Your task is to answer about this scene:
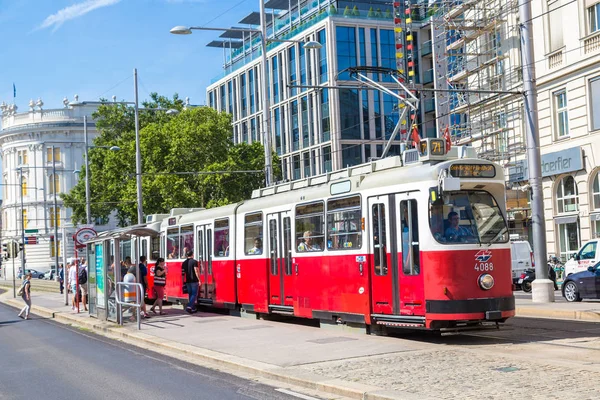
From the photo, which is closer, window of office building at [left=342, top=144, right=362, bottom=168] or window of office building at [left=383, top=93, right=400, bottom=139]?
window of office building at [left=342, top=144, right=362, bottom=168]

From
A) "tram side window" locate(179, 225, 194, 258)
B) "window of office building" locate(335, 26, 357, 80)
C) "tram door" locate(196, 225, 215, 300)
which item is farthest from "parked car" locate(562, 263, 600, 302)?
"window of office building" locate(335, 26, 357, 80)

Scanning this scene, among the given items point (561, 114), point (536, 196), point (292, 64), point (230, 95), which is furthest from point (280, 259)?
point (230, 95)

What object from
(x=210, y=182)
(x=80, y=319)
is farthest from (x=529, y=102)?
(x=210, y=182)

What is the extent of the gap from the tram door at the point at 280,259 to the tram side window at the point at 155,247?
33.7 ft

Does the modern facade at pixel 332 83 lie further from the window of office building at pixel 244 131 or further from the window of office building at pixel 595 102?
the window of office building at pixel 595 102

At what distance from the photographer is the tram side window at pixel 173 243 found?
1104 inches

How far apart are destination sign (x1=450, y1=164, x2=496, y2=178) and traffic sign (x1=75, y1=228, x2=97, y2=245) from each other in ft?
58.0

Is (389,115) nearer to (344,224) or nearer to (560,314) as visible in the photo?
(560,314)

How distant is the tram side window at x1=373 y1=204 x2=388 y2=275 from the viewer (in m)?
15.8

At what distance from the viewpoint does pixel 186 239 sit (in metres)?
27.1

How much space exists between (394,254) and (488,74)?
28747mm

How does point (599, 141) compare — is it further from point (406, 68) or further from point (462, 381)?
point (406, 68)

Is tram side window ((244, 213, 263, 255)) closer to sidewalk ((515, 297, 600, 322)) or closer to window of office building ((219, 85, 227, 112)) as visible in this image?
sidewalk ((515, 297, 600, 322))

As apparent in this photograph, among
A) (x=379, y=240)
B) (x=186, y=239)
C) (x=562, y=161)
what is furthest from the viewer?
(x=562, y=161)
